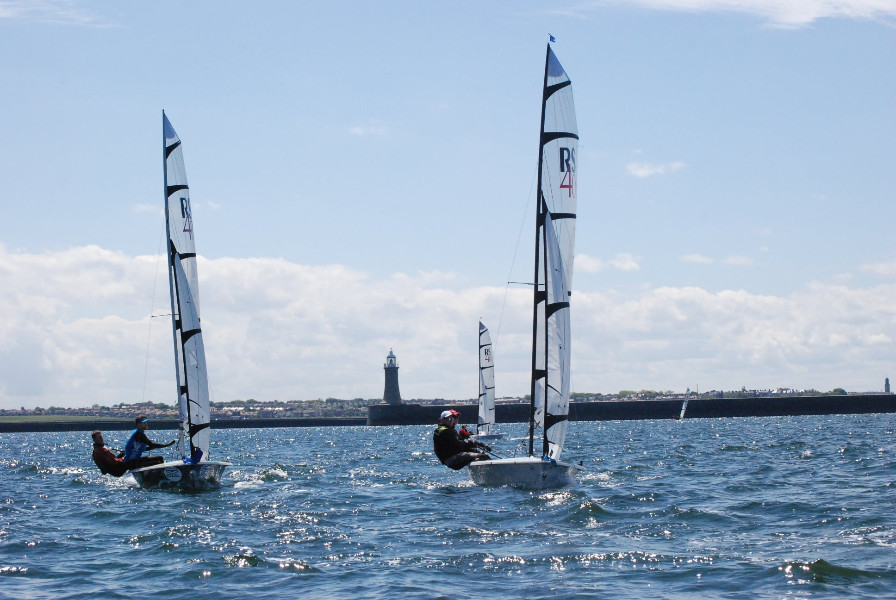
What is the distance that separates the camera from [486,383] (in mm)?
48094

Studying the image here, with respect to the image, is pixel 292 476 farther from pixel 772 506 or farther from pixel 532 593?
pixel 532 593

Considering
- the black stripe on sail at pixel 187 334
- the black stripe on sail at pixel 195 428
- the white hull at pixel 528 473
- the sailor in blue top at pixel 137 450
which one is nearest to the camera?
the white hull at pixel 528 473

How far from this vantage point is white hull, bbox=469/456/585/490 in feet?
64.9

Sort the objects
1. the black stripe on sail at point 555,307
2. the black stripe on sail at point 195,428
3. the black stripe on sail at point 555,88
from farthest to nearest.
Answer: the black stripe on sail at point 195,428, the black stripe on sail at point 555,88, the black stripe on sail at point 555,307

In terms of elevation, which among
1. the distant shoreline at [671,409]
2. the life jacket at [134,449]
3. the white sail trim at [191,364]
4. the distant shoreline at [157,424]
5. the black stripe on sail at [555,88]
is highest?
the black stripe on sail at [555,88]

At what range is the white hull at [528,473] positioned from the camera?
19.8 meters

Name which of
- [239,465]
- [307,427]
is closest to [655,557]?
[239,465]

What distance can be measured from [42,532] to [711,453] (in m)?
23.1

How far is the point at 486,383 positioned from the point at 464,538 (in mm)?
33777

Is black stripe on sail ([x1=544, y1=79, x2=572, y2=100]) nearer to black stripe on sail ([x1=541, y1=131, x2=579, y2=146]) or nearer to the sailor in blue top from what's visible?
black stripe on sail ([x1=541, y1=131, x2=579, y2=146])

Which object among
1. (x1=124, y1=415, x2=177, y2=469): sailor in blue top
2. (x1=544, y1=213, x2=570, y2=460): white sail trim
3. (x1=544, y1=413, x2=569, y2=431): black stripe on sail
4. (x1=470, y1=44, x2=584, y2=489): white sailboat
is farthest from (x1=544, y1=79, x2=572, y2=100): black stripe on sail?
(x1=124, y1=415, x2=177, y2=469): sailor in blue top

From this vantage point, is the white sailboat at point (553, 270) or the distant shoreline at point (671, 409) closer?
the white sailboat at point (553, 270)

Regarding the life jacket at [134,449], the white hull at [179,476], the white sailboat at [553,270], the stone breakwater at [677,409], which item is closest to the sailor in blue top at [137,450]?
the life jacket at [134,449]

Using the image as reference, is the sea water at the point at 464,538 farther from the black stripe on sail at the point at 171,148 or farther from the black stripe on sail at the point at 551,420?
the black stripe on sail at the point at 171,148
